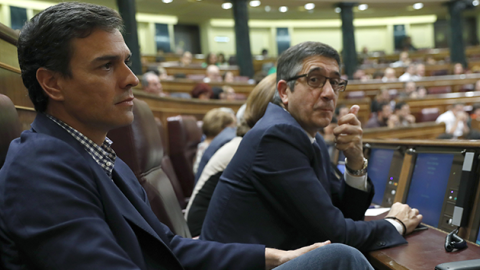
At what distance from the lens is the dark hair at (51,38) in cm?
58

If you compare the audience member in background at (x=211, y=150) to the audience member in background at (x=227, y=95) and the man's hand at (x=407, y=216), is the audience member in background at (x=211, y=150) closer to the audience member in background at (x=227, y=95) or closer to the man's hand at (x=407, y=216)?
the man's hand at (x=407, y=216)

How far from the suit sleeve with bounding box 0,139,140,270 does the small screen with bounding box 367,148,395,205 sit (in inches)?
42.9

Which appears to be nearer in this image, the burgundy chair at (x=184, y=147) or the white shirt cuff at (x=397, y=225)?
the white shirt cuff at (x=397, y=225)

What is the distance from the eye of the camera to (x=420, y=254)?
0.82 metres

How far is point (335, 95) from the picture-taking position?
42.1 inches

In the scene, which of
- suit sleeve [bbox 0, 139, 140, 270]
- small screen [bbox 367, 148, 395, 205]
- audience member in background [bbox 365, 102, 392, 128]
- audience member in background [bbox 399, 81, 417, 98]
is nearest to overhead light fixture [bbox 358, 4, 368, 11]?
audience member in background [bbox 399, 81, 417, 98]

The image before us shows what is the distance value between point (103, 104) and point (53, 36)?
0.40 ft

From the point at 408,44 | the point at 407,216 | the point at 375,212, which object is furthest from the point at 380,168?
the point at 408,44

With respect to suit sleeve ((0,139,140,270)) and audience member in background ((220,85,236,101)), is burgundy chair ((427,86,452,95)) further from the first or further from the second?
suit sleeve ((0,139,140,270))

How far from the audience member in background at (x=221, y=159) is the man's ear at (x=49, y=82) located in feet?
2.54

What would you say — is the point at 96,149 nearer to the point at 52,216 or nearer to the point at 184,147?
the point at 52,216

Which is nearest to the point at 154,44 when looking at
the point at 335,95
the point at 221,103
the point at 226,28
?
the point at 226,28

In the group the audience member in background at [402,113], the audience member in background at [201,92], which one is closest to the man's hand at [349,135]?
the audience member in background at [201,92]

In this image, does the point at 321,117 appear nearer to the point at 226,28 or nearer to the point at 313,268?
the point at 313,268
